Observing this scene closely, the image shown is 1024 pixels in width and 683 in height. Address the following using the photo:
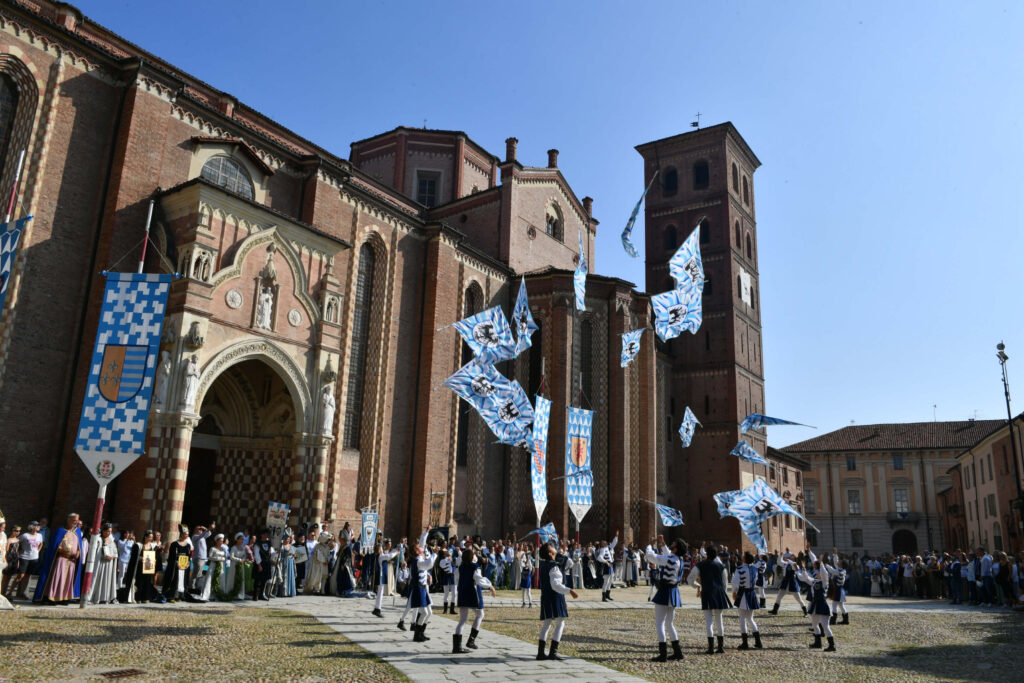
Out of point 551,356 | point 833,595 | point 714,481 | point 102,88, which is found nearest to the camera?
point 833,595

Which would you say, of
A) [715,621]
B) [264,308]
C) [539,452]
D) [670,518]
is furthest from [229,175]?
[670,518]

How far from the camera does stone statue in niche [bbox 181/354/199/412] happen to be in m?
18.4

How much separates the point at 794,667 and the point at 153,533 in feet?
43.4

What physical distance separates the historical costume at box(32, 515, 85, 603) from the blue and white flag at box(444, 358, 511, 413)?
29.6 ft

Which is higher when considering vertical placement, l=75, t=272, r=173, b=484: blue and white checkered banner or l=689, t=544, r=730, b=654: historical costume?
l=75, t=272, r=173, b=484: blue and white checkered banner

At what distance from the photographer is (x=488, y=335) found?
2102 centimetres

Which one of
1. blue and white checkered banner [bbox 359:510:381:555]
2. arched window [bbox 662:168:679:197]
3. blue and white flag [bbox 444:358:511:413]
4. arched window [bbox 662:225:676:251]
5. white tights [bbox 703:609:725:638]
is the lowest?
white tights [bbox 703:609:725:638]

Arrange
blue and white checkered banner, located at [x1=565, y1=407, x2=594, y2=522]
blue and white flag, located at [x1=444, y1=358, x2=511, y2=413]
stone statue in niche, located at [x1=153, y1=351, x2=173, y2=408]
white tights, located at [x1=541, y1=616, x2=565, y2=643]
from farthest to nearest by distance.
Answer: blue and white checkered banner, located at [x1=565, y1=407, x2=594, y2=522] < blue and white flag, located at [x1=444, y1=358, x2=511, y2=413] < stone statue in niche, located at [x1=153, y1=351, x2=173, y2=408] < white tights, located at [x1=541, y1=616, x2=565, y2=643]

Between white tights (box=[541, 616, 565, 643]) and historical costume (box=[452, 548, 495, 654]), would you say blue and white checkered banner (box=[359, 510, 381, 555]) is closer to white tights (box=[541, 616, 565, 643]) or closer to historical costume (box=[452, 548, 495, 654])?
historical costume (box=[452, 548, 495, 654])

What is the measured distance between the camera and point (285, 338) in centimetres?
2164

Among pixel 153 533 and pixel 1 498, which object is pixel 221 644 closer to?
pixel 153 533

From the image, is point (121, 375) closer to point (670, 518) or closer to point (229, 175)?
point (229, 175)

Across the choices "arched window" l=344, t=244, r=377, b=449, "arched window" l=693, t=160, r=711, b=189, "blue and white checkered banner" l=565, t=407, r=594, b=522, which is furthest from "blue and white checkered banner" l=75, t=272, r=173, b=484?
"arched window" l=693, t=160, r=711, b=189

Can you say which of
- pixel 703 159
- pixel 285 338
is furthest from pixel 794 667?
pixel 703 159
